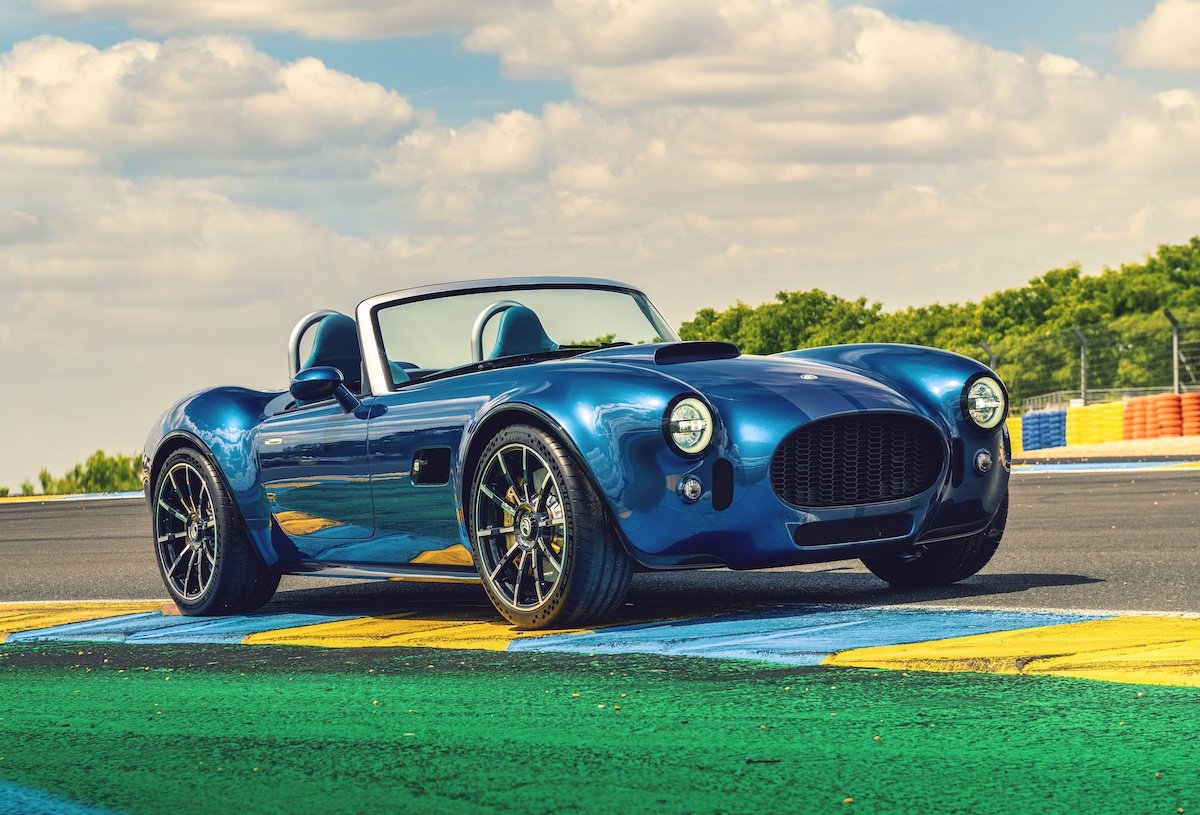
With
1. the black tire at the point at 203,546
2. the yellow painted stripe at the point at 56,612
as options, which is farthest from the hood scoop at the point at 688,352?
the yellow painted stripe at the point at 56,612

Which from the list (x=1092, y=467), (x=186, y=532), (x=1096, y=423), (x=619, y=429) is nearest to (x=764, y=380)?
(x=619, y=429)

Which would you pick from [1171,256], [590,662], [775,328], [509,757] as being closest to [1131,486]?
[590,662]

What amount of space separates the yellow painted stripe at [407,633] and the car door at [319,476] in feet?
1.29

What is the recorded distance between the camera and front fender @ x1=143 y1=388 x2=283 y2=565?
7438mm

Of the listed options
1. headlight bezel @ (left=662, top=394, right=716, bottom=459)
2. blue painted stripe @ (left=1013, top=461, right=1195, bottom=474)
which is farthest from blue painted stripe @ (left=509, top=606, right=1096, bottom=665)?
blue painted stripe @ (left=1013, top=461, right=1195, bottom=474)

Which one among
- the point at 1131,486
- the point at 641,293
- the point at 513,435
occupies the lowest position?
the point at 1131,486

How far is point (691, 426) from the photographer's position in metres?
5.79

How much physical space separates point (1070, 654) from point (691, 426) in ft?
5.02

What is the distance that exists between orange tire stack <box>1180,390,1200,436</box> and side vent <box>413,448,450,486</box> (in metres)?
26.8

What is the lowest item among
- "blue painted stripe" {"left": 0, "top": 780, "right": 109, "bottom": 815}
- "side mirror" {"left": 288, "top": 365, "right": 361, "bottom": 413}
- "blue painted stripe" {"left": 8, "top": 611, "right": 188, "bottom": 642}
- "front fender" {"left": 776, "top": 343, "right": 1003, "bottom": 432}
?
"blue painted stripe" {"left": 8, "top": 611, "right": 188, "bottom": 642}

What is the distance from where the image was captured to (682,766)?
11.9ft

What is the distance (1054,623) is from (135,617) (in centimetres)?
402

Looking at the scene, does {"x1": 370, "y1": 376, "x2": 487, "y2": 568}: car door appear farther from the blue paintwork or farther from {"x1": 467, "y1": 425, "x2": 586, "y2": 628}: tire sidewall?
{"x1": 467, "y1": 425, "x2": 586, "y2": 628}: tire sidewall

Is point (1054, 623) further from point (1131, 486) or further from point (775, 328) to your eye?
point (775, 328)
